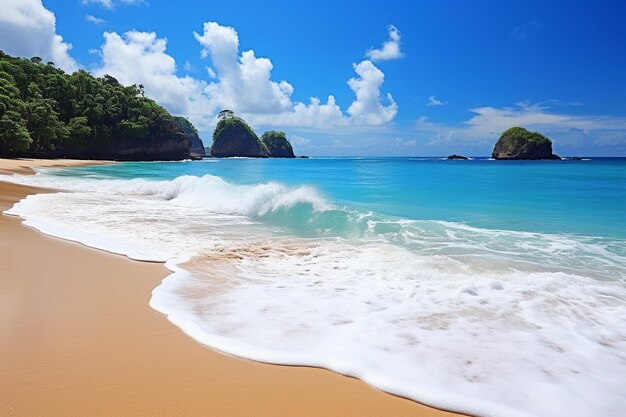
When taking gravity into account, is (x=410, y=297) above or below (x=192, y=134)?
below

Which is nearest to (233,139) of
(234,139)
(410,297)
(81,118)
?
(234,139)

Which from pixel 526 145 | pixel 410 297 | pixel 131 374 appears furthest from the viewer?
pixel 526 145

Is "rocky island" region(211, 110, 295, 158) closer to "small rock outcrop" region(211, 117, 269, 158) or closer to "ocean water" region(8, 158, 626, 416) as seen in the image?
"small rock outcrop" region(211, 117, 269, 158)

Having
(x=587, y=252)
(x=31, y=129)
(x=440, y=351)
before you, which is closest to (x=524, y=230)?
(x=587, y=252)

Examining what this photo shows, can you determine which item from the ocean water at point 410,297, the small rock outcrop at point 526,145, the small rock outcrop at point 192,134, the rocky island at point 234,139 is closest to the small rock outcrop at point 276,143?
the rocky island at point 234,139

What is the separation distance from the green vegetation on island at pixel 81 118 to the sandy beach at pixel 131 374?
51675 mm

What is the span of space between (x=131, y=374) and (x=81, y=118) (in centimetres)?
7961

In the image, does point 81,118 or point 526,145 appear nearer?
point 81,118

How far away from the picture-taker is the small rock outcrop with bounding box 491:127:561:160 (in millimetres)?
108062

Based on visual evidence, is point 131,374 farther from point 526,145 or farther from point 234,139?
point 234,139

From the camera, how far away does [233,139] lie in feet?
484

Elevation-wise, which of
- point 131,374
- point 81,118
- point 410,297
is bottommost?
point 410,297

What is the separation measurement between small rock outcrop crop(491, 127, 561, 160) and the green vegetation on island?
9412 centimetres

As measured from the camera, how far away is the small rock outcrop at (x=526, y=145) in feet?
355
